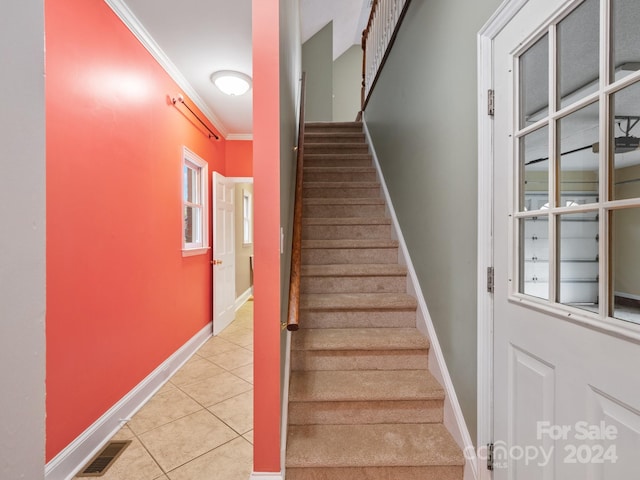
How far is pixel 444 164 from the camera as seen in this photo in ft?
5.27

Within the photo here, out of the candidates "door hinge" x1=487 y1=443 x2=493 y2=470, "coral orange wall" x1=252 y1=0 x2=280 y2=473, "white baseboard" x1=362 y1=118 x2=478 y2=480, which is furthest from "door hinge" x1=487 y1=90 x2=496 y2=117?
"door hinge" x1=487 y1=443 x2=493 y2=470

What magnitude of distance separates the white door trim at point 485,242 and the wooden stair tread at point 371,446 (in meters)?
0.22

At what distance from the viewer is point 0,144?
33 cm

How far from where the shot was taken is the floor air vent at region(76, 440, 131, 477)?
4.94 feet

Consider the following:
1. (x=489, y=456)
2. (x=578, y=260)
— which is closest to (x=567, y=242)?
(x=578, y=260)

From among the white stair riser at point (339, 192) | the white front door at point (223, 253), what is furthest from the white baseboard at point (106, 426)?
the white stair riser at point (339, 192)

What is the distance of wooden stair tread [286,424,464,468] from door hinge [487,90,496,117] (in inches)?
61.9

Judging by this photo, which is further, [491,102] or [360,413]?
[360,413]

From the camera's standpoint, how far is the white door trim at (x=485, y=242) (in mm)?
1210

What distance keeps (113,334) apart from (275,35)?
77.9 inches

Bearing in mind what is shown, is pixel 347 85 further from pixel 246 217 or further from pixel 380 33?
pixel 246 217

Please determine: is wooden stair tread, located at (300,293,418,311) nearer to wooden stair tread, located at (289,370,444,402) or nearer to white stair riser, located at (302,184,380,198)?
wooden stair tread, located at (289,370,444,402)

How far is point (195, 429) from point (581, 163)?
2353mm

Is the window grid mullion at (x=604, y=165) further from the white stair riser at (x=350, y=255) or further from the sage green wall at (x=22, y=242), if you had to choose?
the white stair riser at (x=350, y=255)
